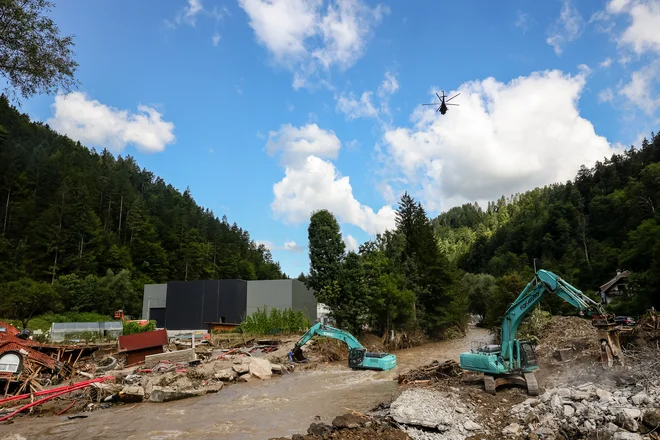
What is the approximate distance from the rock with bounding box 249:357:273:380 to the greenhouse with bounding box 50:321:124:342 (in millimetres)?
19045

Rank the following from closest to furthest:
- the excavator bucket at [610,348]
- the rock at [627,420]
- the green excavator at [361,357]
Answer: the rock at [627,420]
the excavator bucket at [610,348]
the green excavator at [361,357]

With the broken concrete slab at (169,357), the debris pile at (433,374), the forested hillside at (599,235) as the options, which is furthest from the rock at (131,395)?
the forested hillside at (599,235)

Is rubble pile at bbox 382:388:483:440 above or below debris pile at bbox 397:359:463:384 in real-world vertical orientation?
above

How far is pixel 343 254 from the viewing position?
37.2m

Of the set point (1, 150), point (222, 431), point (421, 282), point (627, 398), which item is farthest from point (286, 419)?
point (1, 150)

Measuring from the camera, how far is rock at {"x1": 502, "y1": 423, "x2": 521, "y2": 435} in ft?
33.3

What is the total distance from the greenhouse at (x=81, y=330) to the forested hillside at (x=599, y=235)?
43129 mm

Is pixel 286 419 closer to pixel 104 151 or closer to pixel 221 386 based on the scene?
pixel 221 386

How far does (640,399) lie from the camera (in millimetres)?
9633

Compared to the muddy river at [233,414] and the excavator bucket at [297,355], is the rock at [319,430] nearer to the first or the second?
the muddy river at [233,414]

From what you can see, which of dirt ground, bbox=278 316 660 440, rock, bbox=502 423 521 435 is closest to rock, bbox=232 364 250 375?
dirt ground, bbox=278 316 660 440

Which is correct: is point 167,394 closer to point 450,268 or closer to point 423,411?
point 423,411

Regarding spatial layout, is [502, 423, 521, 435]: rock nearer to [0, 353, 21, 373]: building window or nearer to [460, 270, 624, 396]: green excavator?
[460, 270, 624, 396]: green excavator

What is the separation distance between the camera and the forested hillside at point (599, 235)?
144ft
